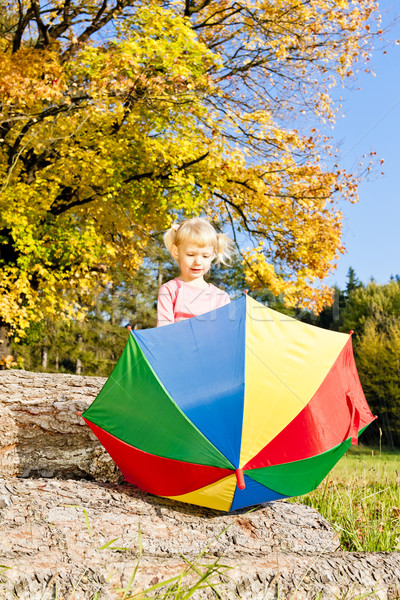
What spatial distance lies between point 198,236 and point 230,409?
1.63 metres

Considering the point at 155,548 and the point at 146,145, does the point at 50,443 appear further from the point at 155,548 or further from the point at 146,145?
the point at 146,145

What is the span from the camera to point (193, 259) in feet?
13.0

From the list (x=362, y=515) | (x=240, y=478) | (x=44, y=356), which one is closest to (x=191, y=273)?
(x=240, y=478)

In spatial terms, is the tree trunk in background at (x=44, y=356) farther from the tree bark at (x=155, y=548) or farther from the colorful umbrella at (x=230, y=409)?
the colorful umbrella at (x=230, y=409)

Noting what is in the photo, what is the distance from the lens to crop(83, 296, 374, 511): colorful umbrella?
262 cm

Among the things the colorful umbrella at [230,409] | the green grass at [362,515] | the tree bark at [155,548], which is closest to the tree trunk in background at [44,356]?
the green grass at [362,515]

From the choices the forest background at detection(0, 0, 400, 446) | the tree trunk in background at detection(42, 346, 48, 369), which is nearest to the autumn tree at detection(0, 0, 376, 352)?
the forest background at detection(0, 0, 400, 446)

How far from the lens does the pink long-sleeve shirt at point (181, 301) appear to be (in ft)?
12.7

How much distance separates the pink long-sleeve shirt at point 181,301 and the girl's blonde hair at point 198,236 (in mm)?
335

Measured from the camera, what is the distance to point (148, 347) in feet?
9.71

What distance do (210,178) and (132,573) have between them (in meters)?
9.47

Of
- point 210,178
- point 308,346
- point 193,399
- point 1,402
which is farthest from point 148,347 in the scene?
point 210,178

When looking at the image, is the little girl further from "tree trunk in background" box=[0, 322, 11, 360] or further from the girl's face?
"tree trunk in background" box=[0, 322, 11, 360]

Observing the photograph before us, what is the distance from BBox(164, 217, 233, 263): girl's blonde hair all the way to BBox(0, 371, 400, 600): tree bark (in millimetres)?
1865
